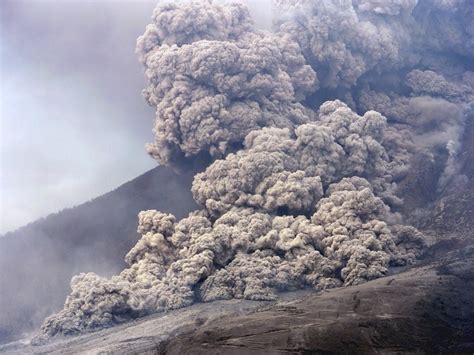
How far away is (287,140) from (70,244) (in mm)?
8558

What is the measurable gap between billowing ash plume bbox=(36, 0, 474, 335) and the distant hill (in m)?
1.25

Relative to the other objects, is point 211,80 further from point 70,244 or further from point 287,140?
point 70,244

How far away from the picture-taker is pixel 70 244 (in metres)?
28.9

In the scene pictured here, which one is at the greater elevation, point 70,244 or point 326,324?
point 70,244

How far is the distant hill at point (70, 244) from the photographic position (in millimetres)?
25792

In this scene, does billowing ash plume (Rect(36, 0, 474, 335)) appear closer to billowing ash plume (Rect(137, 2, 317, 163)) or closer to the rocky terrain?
billowing ash plume (Rect(137, 2, 317, 163))

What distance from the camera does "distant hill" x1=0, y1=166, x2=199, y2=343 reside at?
84.6 ft

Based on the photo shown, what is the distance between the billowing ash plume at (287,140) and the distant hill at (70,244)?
1.25 m

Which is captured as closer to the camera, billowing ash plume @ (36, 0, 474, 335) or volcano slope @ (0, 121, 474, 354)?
volcano slope @ (0, 121, 474, 354)

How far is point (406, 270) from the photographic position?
23453 mm

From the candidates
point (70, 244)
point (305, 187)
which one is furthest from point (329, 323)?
point (70, 244)

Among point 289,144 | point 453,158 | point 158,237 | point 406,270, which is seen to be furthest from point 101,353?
point 453,158

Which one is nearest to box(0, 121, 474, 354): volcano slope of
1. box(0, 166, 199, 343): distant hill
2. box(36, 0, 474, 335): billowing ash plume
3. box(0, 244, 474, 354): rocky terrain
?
box(0, 244, 474, 354): rocky terrain

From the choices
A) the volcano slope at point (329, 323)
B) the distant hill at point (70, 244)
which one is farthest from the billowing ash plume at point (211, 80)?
the volcano slope at point (329, 323)
